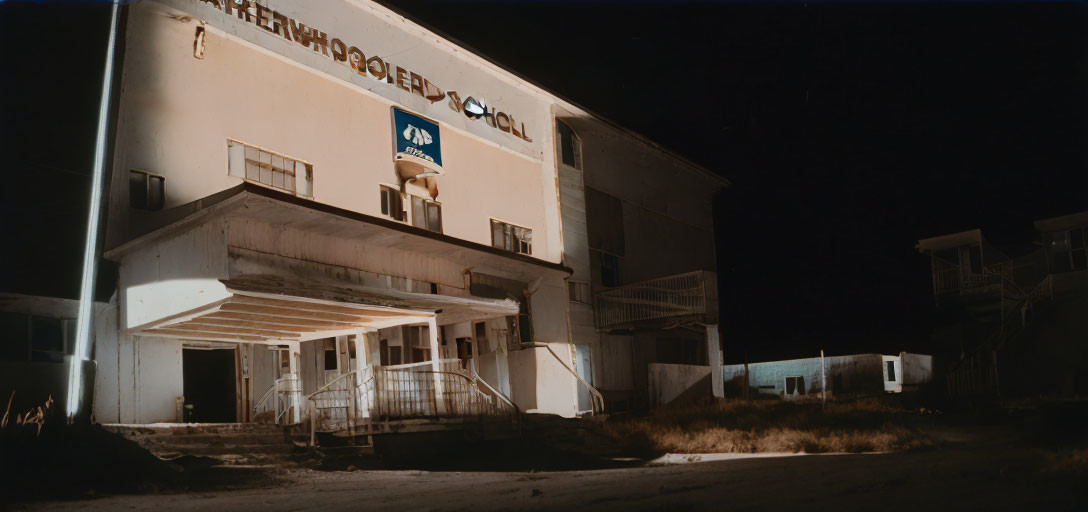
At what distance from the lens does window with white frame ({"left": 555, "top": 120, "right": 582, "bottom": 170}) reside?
27.1 m

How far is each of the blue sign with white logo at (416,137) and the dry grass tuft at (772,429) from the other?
8200 millimetres

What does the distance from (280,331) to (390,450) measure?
3507mm

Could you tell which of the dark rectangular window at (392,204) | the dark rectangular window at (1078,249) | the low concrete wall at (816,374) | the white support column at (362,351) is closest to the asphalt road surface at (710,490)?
the white support column at (362,351)

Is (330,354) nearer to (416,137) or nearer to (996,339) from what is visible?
(416,137)

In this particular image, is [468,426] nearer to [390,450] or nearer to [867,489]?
[390,450]

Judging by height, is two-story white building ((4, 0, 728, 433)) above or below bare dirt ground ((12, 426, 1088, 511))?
above

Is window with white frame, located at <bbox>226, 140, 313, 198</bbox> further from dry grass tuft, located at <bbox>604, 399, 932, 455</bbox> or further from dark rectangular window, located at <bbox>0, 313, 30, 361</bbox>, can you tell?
dry grass tuft, located at <bbox>604, 399, 932, 455</bbox>

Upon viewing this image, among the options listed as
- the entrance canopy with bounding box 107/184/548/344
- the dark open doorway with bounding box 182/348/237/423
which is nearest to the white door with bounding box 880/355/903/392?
the entrance canopy with bounding box 107/184/548/344

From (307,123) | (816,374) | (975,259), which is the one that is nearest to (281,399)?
(307,123)

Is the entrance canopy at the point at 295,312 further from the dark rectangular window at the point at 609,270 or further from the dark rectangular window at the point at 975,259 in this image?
the dark rectangular window at the point at 975,259

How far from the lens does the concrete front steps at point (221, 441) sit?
1355 centimetres

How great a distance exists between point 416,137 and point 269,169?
448cm

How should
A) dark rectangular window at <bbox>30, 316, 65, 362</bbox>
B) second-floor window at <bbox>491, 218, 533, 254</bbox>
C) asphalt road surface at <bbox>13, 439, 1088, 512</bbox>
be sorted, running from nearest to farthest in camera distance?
asphalt road surface at <bbox>13, 439, 1088, 512</bbox> → dark rectangular window at <bbox>30, 316, 65, 362</bbox> → second-floor window at <bbox>491, 218, 533, 254</bbox>

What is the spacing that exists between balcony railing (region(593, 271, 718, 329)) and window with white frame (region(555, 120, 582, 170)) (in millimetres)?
4362
